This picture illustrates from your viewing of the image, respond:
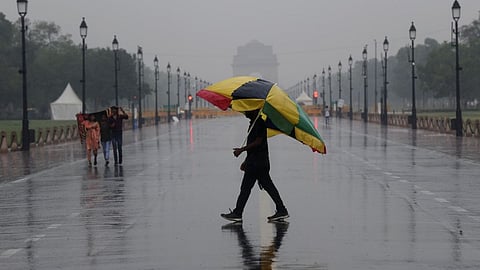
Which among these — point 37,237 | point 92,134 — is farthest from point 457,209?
point 92,134

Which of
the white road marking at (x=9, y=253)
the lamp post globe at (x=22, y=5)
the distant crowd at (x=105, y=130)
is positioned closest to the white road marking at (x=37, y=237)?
the white road marking at (x=9, y=253)

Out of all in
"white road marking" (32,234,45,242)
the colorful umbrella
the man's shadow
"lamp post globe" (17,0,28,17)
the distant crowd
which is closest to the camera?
the man's shadow

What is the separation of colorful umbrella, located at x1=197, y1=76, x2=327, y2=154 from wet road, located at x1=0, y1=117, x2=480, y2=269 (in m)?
1.23

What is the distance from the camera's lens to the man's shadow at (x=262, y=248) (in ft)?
36.3

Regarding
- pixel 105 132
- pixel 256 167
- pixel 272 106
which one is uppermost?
pixel 272 106

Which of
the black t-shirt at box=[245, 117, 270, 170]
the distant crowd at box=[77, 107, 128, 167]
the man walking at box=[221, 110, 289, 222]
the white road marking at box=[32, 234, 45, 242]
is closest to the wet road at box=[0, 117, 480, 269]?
the white road marking at box=[32, 234, 45, 242]

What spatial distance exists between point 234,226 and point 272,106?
1793 mm

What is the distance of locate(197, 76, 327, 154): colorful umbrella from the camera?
48.9 ft

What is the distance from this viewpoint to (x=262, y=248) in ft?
40.2

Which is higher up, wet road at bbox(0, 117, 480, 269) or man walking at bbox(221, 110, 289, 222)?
man walking at bbox(221, 110, 289, 222)

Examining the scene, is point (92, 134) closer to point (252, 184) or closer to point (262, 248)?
point (252, 184)

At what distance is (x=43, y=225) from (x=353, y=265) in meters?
5.86

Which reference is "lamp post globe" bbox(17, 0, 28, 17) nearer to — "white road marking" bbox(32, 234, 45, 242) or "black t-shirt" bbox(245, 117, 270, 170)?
"black t-shirt" bbox(245, 117, 270, 170)

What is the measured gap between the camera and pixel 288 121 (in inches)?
589
